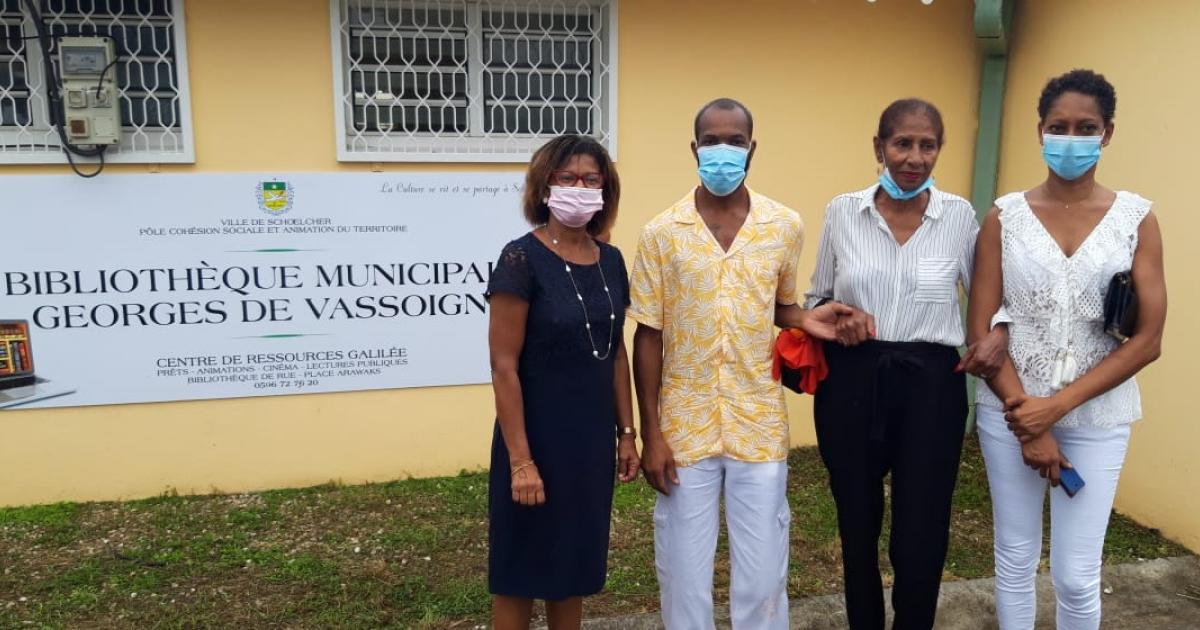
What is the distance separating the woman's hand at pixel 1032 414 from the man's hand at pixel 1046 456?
18 mm

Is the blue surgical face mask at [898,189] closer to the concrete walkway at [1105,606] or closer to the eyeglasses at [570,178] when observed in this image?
the eyeglasses at [570,178]

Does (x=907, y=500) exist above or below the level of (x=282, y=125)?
below

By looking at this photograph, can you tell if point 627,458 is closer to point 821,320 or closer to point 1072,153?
point 821,320

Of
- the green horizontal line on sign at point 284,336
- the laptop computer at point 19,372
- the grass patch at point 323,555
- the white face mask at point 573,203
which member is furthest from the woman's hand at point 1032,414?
the laptop computer at point 19,372

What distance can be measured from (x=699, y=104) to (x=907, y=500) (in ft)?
9.32

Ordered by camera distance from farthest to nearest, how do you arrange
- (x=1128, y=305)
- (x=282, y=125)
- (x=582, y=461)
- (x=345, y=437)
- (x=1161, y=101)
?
1. (x=345, y=437)
2. (x=282, y=125)
3. (x=1161, y=101)
4. (x=582, y=461)
5. (x=1128, y=305)

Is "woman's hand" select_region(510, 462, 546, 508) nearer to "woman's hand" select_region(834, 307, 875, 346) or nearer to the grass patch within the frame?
"woman's hand" select_region(834, 307, 875, 346)

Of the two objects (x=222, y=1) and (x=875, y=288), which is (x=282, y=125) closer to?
(x=222, y=1)

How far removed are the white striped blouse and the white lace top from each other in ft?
0.42

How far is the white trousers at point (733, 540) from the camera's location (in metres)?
2.46

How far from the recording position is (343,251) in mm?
4449

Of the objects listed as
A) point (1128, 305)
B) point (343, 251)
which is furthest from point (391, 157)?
point (1128, 305)

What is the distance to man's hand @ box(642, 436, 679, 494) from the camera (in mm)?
2436

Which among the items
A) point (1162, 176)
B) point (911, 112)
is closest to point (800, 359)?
point (911, 112)
